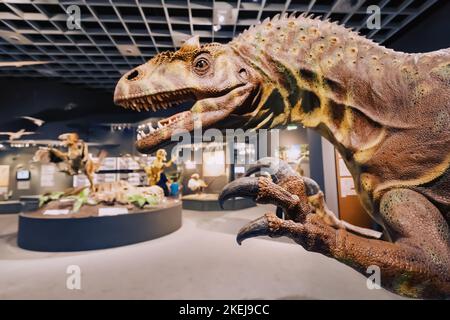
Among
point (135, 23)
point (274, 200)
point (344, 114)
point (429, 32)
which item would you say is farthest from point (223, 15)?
point (274, 200)

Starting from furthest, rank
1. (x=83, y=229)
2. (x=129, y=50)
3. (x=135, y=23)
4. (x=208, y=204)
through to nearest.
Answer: (x=208, y=204), (x=129, y=50), (x=135, y=23), (x=83, y=229)

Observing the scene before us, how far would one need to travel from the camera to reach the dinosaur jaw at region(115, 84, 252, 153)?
137 centimetres

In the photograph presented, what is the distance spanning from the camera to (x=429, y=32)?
512 centimetres

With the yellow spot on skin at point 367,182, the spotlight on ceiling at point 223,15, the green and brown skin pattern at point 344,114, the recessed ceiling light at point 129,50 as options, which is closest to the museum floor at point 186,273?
the yellow spot on skin at point 367,182

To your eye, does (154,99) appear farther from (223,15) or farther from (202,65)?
(223,15)

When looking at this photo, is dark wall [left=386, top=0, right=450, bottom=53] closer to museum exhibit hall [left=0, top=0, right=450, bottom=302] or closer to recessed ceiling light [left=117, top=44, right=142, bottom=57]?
museum exhibit hall [left=0, top=0, right=450, bottom=302]

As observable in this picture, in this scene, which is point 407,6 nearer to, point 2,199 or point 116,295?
point 116,295

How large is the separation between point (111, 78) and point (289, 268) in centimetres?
938

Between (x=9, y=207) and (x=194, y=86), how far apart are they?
1218 centimetres

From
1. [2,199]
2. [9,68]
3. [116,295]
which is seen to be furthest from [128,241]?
[2,199]

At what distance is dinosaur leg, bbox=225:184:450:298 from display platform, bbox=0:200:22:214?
12388 mm

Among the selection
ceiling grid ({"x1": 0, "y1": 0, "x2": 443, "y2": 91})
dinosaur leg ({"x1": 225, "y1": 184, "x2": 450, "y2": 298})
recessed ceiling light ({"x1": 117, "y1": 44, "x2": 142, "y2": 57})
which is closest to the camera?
dinosaur leg ({"x1": 225, "y1": 184, "x2": 450, "y2": 298})

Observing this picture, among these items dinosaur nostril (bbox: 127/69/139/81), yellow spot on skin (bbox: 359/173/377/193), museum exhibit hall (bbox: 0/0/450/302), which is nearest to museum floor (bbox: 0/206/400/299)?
museum exhibit hall (bbox: 0/0/450/302)

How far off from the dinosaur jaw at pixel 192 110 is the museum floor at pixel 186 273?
243 cm
